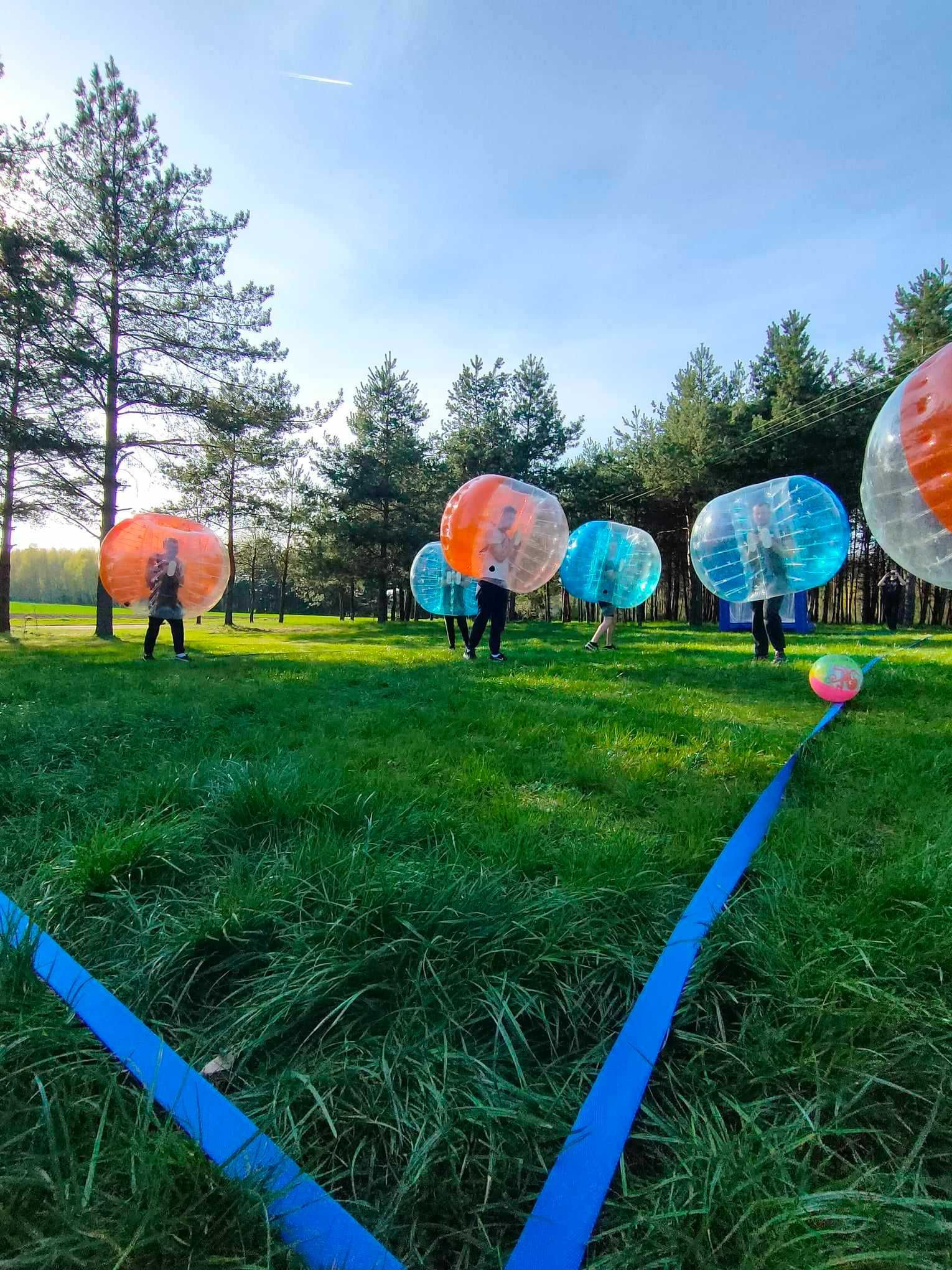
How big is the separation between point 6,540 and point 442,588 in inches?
503

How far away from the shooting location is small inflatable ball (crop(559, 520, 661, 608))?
9648mm

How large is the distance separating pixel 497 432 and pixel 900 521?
2408cm

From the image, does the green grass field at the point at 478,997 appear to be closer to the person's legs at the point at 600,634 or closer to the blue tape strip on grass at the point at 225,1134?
the blue tape strip on grass at the point at 225,1134

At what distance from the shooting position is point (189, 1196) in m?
0.89

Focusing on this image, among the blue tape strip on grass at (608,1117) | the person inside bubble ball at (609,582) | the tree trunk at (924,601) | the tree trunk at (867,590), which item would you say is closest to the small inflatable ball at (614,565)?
the person inside bubble ball at (609,582)

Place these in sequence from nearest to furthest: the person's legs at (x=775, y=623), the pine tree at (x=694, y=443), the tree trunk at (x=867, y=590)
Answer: the person's legs at (x=775, y=623) < the pine tree at (x=694, y=443) < the tree trunk at (x=867, y=590)

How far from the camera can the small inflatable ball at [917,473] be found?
3033mm

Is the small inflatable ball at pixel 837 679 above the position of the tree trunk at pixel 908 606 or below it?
below

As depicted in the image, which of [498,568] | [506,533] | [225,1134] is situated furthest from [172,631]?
[225,1134]

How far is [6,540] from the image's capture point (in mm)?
15312

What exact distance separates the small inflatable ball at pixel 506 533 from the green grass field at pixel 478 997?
4285 mm

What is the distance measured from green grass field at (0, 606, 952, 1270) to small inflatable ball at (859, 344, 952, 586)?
1.16 metres

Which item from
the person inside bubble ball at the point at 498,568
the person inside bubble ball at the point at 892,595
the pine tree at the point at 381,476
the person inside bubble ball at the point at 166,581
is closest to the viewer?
the person inside bubble ball at the point at 498,568

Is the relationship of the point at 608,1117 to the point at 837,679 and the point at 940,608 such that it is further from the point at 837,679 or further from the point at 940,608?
the point at 940,608
